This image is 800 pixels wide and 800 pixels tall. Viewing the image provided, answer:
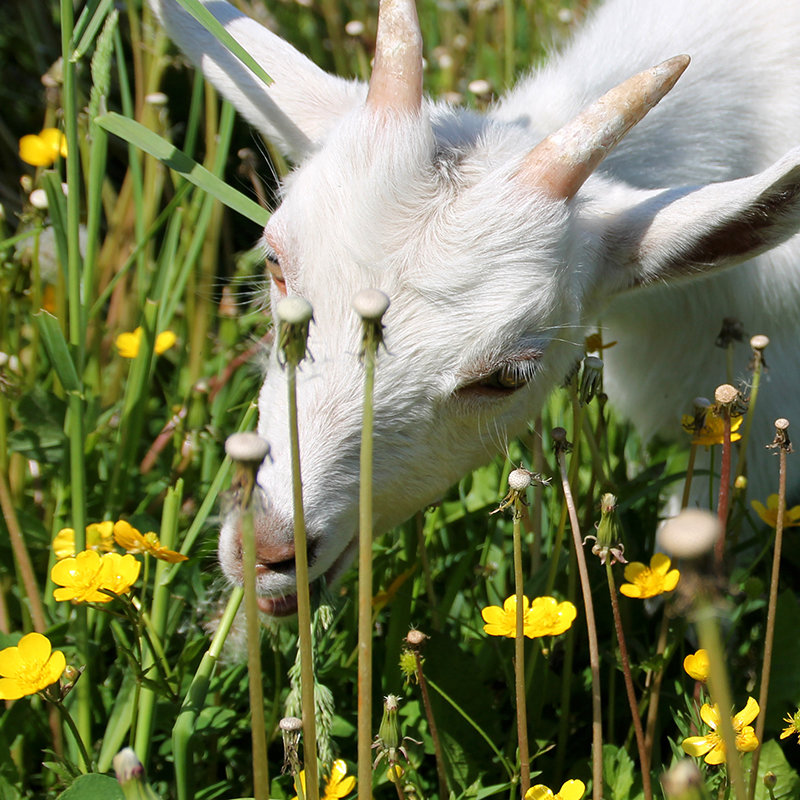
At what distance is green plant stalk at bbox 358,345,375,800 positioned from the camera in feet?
3.64

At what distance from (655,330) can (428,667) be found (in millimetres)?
1293

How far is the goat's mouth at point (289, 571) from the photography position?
1.80m

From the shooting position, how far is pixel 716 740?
59.1 inches

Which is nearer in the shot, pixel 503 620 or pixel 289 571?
pixel 503 620

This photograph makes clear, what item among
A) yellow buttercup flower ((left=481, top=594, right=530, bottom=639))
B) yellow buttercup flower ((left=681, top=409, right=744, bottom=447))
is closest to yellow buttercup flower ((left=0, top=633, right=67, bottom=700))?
yellow buttercup flower ((left=481, top=594, right=530, bottom=639))

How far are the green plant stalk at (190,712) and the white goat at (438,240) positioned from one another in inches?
5.6

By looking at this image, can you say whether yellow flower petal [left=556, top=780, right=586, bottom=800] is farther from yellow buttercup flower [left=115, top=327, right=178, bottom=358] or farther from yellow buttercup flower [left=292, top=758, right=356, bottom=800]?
yellow buttercup flower [left=115, top=327, right=178, bottom=358]

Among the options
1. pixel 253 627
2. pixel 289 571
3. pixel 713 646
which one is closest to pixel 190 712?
pixel 289 571

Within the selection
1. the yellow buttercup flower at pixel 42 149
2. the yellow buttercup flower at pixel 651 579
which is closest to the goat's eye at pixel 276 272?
the yellow buttercup flower at pixel 42 149

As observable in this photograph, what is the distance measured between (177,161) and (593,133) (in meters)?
0.83

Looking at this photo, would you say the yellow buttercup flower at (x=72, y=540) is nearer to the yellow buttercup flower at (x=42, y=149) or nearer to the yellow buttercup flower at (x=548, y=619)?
the yellow buttercup flower at (x=548, y=619)

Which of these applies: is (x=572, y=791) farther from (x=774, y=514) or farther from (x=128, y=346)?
(x=128, y=346)

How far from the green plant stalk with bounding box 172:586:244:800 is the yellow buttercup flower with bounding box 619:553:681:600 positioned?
2.23 ft

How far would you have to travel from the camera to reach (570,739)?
216 cm
